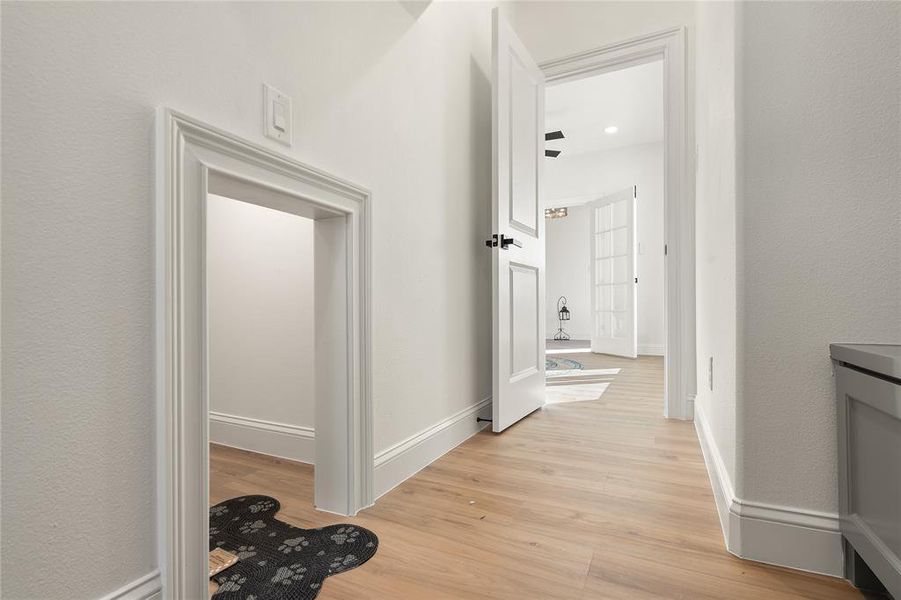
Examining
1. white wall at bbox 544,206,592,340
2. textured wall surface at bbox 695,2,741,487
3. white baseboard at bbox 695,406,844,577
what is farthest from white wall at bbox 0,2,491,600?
white wall at bbox 544,206,592,340

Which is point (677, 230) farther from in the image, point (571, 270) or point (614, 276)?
point (571, 270)

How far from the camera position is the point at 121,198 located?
2.99 ft

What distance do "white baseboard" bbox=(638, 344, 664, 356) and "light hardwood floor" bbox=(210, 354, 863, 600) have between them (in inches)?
152

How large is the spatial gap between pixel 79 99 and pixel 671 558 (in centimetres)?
166

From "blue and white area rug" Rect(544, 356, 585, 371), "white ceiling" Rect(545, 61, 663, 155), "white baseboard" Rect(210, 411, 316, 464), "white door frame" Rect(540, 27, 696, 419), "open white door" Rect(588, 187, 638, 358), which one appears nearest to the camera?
"white baseboard" Rect(210, 411, 316, 464)

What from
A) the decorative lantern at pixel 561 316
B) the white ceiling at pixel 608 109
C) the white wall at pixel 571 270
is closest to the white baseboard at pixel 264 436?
the white ceiling at pixel 608 109

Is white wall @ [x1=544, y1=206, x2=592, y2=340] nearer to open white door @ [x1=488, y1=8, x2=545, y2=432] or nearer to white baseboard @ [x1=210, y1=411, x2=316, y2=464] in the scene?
open white door @ [x1=488, y1=8, x2=545, y2=432]

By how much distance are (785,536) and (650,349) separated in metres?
5.17

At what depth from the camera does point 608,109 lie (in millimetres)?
5234

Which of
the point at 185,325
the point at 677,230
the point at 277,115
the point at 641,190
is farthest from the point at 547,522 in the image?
the point at 641,190

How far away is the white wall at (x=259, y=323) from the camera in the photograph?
81.0 inches

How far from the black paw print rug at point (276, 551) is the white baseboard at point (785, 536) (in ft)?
3.17

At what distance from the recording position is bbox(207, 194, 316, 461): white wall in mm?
2057

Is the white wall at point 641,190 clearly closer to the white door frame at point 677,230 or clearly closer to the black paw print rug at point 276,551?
the white door frame at point 677,230
